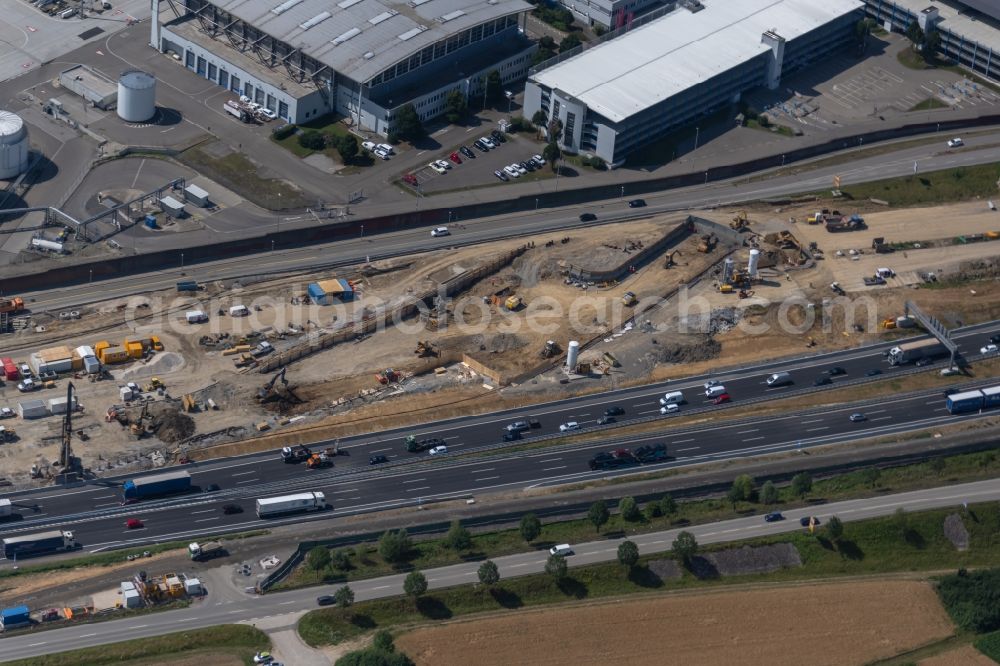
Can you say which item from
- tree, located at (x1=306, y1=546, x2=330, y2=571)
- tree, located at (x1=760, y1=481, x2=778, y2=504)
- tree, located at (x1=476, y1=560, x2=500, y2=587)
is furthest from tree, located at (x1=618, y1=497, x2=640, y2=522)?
tree, located at (x1=306, y1=546, x2=330, y2=571)

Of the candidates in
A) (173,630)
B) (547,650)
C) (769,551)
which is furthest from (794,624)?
(173,630)

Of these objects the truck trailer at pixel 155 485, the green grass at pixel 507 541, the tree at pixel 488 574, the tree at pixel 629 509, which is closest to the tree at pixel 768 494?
the green grass at pixel 507 541

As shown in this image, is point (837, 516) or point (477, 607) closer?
point (477, 607)

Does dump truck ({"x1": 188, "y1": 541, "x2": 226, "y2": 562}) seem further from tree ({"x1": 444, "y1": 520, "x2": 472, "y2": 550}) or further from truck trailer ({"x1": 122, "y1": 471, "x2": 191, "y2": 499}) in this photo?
tree ({"x1": 444, "y1": 520, "x2": 472, "y2": 550})

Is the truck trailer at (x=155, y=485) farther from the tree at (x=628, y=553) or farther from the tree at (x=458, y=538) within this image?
the tree at (x=628, y=553)

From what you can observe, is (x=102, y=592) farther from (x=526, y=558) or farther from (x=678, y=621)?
(x=678, y=621)

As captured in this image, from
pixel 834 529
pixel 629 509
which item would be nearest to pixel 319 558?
pixel 629 509

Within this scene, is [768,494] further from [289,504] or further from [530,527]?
[289,504]
